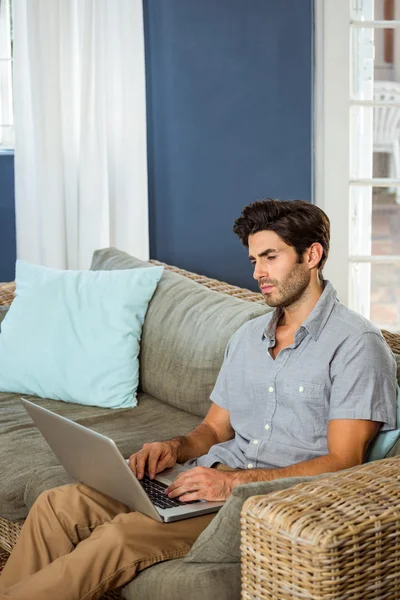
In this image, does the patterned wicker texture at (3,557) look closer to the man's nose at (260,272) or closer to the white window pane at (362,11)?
the man's nose at (260,272)

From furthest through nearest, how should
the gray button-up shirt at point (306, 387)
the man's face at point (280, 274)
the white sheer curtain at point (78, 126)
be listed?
the white sheer curtain at point (78, 126), the man's face at point (280, 274), the gray button-up shirt at point (306, 387)

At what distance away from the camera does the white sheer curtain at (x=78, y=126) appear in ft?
12.3

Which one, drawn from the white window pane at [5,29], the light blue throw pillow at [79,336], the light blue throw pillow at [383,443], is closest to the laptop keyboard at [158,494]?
the light blue throw pillow at [383,443]

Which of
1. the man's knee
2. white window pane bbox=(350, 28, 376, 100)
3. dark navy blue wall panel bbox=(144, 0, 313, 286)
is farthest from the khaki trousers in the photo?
white window pane bbox=(350, 28, 376, 100)

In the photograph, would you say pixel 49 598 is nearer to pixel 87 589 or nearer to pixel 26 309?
pixel 87 589

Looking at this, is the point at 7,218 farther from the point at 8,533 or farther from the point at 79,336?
the point at 8,533

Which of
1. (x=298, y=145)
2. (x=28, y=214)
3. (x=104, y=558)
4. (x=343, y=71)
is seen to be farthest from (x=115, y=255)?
(x=104, y=558)

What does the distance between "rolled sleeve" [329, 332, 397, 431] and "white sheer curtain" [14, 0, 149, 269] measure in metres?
2.12

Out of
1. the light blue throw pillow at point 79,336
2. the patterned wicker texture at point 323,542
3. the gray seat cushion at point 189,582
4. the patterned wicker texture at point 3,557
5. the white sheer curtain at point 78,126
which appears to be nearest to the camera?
the patterned wicker texture at point 323,542

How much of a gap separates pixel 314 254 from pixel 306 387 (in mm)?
300

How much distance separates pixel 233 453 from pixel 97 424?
735 mm

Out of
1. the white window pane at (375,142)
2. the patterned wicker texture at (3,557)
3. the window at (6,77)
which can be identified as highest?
the window at (6,77)

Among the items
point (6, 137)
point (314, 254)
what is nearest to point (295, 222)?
point (314, 254)

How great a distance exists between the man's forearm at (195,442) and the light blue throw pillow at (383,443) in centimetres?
41
